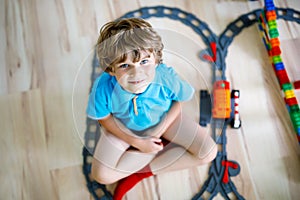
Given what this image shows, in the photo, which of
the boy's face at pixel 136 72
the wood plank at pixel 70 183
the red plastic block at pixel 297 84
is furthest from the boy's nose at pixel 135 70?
the red plastic block at pixel 297 84

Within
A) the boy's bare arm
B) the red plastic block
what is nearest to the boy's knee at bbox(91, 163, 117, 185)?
the boy's bare arm

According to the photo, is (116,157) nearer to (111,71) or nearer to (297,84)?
(111,71)

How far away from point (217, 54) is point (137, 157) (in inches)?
18.8

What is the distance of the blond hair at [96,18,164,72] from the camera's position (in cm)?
58

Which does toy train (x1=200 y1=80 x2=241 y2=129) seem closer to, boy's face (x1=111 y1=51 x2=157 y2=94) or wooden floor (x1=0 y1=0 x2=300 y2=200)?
wooden floor (x1=0 y1=0 x2=300 y2=200)

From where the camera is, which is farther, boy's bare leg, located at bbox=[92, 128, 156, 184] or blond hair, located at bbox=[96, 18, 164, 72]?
boy's bare leg, located at bbox=[92, 128, 156, 184]

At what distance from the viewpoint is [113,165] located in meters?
0.76

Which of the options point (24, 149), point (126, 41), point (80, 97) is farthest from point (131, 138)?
point (24, 149)

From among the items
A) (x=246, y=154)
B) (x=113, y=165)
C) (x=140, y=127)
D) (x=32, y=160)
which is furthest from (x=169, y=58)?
(x=32, y=160)

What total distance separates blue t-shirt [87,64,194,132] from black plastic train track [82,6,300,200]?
0.15m

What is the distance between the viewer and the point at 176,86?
2.29 ft

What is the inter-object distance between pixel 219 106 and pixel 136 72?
0.95 feet

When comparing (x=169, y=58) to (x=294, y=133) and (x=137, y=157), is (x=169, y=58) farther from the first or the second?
(x=294, y=133)

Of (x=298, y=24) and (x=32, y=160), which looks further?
(x=298, y=24)
